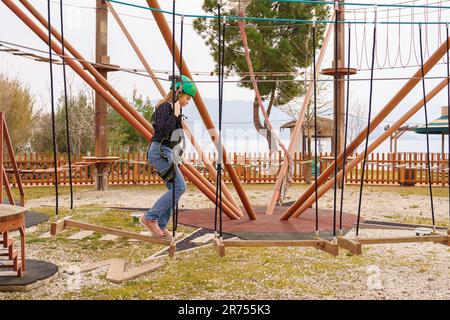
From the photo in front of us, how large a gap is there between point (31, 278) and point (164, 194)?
4.82 ft

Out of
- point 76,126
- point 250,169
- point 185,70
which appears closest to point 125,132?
point 76,126

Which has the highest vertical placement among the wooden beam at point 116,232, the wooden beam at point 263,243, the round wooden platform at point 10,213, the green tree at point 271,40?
the green tree at point 271,40

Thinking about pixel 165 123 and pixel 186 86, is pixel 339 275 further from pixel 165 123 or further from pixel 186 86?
pixel 186 86

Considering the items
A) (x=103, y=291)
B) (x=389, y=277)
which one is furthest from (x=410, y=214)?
(x=103, y=291)

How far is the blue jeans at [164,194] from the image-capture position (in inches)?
197

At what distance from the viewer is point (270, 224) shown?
25.4ft

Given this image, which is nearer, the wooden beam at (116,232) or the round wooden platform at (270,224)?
the wooden beam at (116,232)

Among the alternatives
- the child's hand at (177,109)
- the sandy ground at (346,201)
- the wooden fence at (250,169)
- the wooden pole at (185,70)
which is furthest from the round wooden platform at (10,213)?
the wooden fence at (250,169)

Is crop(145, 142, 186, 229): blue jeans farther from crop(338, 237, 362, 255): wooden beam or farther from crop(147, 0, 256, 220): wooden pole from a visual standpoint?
crop(338, 237, 362, 255): wooden beam

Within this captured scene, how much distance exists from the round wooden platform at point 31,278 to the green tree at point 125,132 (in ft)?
65.0

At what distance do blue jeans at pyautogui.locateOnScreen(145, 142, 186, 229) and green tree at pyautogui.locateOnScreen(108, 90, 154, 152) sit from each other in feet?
64.6

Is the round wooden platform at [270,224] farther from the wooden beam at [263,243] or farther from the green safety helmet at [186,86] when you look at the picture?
the green safety helmet at [186,86]

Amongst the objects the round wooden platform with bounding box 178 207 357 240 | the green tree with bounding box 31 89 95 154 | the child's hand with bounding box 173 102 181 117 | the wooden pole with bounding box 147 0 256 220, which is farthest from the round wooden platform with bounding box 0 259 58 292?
the green tree with bounding box 31 89 95 154
